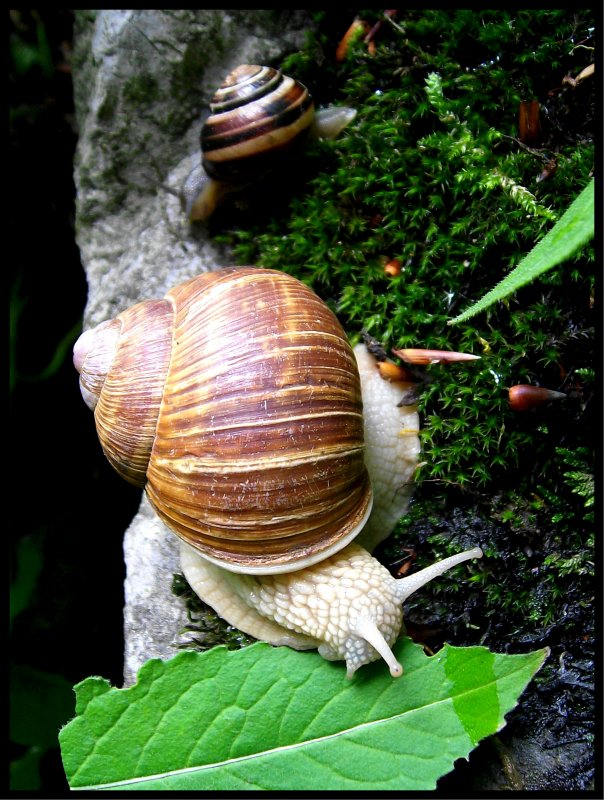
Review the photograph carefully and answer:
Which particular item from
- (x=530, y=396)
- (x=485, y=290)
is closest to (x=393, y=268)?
(x=485, y=290)

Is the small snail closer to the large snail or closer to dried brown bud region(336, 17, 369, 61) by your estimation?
dried brown bud region(336, 17, 369, 61)

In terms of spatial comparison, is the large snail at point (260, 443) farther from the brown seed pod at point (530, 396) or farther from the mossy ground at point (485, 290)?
the brown seed pod at point (530, 396)

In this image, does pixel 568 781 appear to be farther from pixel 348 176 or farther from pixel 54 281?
pixel 54 281

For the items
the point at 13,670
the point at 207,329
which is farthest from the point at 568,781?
the point at 13,670

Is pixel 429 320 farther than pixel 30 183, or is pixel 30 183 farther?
pixel 30 183

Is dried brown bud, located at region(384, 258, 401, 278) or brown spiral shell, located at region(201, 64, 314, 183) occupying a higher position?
brown spiral shell, located at region(201, 64, 314, 183)

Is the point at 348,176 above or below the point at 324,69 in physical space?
below

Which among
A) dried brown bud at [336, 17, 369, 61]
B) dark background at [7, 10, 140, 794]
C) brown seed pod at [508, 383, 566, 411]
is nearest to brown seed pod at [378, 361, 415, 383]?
brown seed pod at [508, 383, 566, 411]
